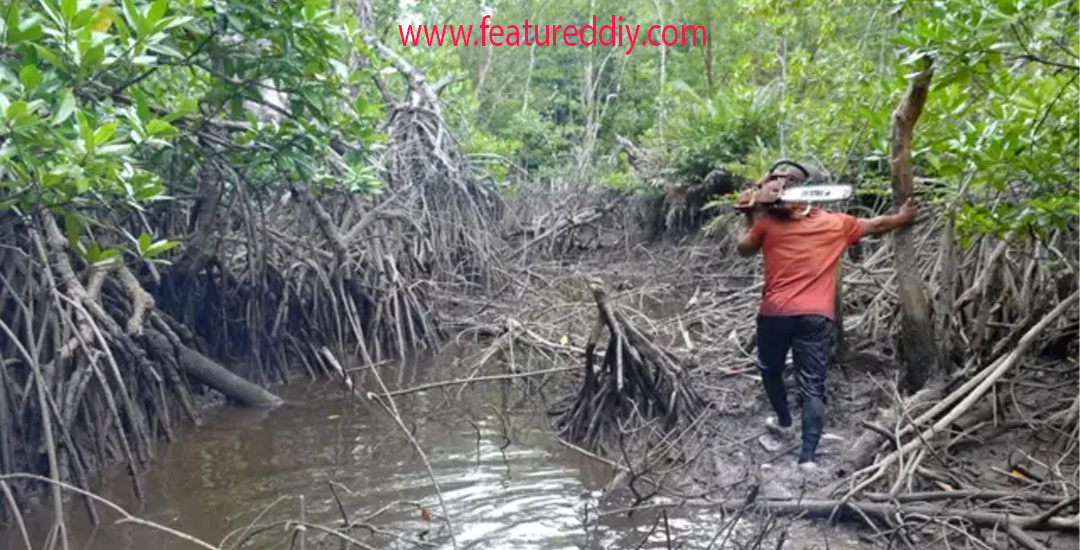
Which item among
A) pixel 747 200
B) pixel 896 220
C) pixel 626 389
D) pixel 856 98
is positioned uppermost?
pixel 856 98

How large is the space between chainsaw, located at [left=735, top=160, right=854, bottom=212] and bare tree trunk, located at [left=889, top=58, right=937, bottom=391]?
294 millimetres

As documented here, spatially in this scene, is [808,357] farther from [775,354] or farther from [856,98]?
[856,98]

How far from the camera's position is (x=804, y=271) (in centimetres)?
389

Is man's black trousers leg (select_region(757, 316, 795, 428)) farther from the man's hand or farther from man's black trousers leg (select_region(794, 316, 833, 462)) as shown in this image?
the man's hand

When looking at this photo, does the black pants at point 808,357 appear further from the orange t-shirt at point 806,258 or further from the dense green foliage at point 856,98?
the dense green foliage at point 856,98

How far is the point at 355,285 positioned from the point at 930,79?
417cm

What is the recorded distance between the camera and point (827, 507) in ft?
11.0

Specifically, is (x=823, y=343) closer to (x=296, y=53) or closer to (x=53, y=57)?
(x=296, y=53)

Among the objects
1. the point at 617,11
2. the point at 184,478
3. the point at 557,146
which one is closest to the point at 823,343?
the point at 184,478

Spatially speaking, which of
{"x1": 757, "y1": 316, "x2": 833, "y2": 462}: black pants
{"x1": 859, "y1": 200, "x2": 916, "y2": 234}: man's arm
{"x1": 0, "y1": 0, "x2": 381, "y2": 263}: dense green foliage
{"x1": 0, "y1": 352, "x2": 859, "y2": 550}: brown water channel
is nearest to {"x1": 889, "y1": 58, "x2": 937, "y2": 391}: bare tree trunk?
{"x1": 859, "y1": 200, "x2": 916, "y2": 234}: man's arm

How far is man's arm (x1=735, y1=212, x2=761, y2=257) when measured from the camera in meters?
4.07

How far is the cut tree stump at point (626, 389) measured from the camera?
448 centimetres

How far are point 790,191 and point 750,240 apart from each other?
35 cm

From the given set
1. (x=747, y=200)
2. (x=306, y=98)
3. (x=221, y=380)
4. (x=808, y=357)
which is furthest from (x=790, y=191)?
(x=221, y=380)
